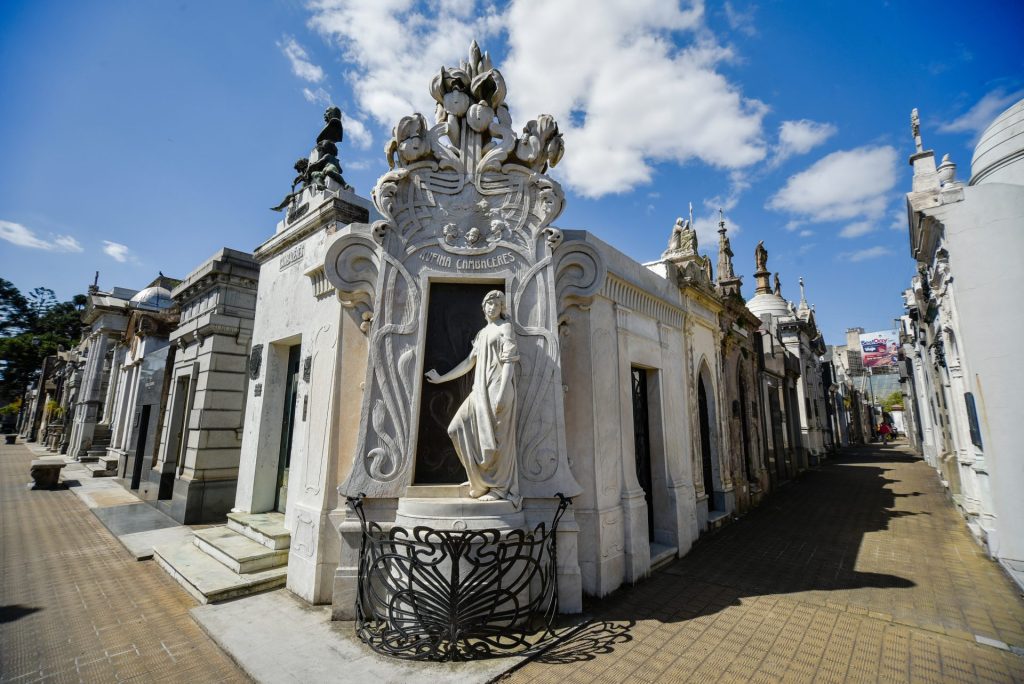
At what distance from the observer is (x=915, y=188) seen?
24.0 feet

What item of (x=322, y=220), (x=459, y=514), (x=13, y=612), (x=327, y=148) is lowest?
(x=13, y=612)

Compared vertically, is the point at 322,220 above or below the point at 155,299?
below

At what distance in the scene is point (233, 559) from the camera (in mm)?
5148

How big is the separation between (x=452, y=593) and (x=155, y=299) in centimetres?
2097

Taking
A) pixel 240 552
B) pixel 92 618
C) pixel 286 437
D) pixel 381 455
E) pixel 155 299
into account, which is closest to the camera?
pixel 92 618

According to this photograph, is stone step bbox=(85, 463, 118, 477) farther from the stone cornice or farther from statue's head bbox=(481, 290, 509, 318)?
statue's head bbox=(481, 290, 509, 318)

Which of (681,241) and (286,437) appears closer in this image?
(286,437)

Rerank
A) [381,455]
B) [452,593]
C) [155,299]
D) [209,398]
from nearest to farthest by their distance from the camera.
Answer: [452,593]
[381,455]
[209,398]
[155,299]

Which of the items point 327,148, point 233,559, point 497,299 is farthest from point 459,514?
point 327,148

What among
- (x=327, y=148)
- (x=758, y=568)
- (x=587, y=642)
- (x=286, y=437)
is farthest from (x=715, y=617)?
(x=327, y=148)

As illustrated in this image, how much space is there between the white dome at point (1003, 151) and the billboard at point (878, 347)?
46.9 metres

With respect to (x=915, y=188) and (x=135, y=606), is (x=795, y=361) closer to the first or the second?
(x=915, y=188)

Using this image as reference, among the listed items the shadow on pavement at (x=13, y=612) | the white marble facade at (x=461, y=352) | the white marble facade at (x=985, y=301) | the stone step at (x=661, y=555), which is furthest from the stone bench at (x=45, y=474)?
the white marble facade at (x=985, y=301)

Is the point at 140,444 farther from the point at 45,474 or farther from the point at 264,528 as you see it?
the point at 264,528
